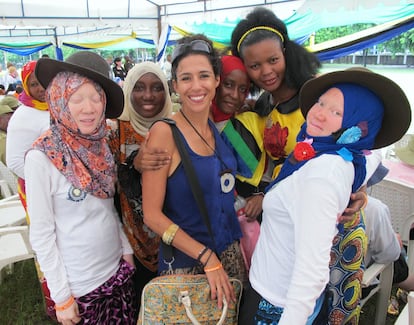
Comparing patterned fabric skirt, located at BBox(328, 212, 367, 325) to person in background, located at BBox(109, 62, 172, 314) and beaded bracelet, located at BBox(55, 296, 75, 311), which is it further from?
beaded bracelet, located at BBox(55, 296, 75, 311)

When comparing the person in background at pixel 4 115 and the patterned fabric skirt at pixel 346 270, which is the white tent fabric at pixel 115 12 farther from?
the patterned fabric skirt at pixel 346 270

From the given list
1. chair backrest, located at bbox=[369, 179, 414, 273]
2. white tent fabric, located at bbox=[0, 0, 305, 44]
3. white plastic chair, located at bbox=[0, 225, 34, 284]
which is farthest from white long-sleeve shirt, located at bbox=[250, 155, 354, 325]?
white tent fabric, located at bbox=[0, 0, 305, 44]

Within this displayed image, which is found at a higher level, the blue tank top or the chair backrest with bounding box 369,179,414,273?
the blue tank top

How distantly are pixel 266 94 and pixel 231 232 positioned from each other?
1.00 meters

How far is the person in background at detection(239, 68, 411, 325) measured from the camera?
102 cm

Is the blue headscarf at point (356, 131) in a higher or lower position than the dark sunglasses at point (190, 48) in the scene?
lower

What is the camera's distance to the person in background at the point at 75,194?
1409mm

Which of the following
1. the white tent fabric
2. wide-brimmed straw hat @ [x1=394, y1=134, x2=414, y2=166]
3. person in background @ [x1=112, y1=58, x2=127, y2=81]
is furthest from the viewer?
person in background @ [x1=112, y1=58, x2=127, y2=81]

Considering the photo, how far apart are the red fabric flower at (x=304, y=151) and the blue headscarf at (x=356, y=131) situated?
1 centimetres

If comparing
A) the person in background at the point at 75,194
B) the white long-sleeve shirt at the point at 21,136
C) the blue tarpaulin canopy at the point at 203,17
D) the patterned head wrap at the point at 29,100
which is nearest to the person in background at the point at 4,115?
the patterned head wrap at the point at 29,100

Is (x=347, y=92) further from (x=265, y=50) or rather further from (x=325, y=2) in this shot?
(x=325, y=2)

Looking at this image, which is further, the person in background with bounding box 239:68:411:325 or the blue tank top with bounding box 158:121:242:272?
the blue tank top with bounding box 158:121:242:272

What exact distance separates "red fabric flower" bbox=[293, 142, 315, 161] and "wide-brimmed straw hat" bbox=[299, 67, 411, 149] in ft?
0.83

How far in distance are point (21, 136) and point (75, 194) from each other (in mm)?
1364
